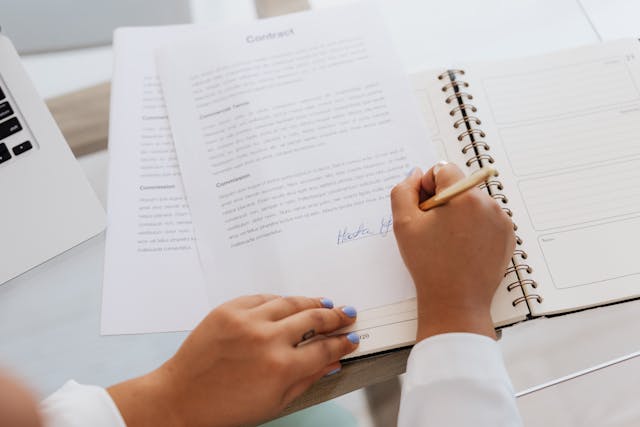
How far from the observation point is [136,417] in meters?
0.48

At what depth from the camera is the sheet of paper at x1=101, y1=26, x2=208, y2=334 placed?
0.52 metres

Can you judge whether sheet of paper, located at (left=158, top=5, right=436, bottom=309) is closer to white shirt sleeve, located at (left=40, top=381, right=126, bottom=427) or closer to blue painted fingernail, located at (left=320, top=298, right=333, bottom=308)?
blue painted fingernail, located at (left=320, top=298, right=333, bottom=308)

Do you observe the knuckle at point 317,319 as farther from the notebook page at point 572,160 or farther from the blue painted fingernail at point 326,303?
the notebook page at point 572,160

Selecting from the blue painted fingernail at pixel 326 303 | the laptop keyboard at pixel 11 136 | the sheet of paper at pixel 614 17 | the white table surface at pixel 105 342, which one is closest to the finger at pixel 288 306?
the blue painted fingernail at pixel 326 303

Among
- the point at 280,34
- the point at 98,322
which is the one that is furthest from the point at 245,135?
the point at 98,322

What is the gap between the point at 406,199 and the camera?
49 cm

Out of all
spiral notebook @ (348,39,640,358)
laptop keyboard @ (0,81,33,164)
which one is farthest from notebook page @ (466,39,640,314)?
laptop keyboard @ (0,81,33,164)

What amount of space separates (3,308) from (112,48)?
311 millimetres

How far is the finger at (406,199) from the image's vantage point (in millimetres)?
490

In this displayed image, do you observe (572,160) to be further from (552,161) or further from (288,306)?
(288,306)

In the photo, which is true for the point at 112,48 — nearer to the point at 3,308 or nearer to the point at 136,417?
the point at 3,308

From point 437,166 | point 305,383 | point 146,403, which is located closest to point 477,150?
point 437,166

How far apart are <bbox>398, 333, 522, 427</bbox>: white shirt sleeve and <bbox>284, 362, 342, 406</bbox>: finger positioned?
0.21 feet

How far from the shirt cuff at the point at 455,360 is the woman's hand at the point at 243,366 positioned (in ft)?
0.19
